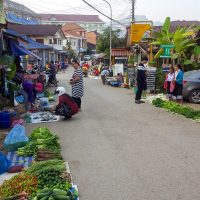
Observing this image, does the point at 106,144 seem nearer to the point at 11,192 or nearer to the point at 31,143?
the point at 31,143

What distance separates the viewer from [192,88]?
16594 mm

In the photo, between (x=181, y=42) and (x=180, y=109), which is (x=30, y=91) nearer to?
(x=180, y=109)

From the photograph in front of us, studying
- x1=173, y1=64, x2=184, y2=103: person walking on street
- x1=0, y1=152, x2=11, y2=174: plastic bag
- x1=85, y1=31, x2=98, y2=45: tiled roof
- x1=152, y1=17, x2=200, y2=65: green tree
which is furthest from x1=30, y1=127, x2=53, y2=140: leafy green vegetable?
x1=85, y1=31, x2=98, y2=45: tiled roof

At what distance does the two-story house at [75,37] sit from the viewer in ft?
298

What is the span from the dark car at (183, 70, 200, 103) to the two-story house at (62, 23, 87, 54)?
69783 millimetres

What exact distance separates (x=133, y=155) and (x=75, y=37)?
86268mm

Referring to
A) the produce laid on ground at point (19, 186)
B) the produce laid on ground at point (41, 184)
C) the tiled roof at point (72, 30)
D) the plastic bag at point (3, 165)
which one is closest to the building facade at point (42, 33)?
the tiled roof at point (72, 30)

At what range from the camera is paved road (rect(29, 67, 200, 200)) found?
6.15 metres

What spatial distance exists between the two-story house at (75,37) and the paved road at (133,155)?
74.4 m

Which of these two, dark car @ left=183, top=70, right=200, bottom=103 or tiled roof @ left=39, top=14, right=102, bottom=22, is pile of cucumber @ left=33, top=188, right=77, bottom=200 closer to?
dark car @ left=183, top=70, right=200, bottom=103

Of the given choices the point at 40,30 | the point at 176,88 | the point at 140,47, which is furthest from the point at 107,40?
the point at 176,88

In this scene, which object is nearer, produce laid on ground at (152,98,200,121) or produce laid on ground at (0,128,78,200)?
produce laid on ground at (0,128,78,200)

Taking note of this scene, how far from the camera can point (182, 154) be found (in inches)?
323

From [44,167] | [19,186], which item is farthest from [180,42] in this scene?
[19,186]
